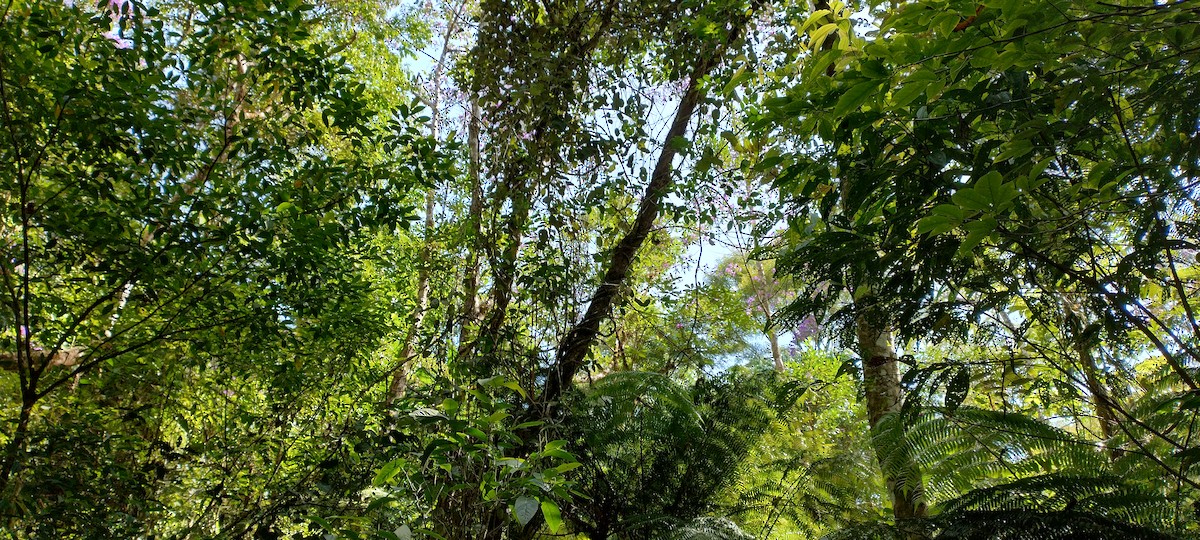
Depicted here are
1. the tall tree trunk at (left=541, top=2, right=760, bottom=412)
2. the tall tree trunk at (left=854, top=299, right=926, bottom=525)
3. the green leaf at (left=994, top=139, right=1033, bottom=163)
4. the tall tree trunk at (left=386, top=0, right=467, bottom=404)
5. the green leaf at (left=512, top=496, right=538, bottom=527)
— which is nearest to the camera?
the green leaf at (left=994, top=139, right=1033, bottom=163)

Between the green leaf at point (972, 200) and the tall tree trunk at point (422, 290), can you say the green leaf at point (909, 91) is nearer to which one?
the green leaf at point (972, 200)

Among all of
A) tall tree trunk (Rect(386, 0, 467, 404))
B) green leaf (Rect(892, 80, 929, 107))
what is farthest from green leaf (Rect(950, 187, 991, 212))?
tall tree trunk (Rect(386, 0, 467, 404))

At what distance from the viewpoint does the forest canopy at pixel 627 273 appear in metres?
1.32

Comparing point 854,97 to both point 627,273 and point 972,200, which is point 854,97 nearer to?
point 972,200

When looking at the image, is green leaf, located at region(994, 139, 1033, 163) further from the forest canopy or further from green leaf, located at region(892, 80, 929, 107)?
green leaf, located at region(892, 80, 929, 107)

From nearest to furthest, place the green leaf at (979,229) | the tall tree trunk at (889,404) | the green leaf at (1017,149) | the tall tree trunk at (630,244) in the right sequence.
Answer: the green leaf at (979,229)
the green leaf at (1017,149)
the tall tree trunk at (889,404)
the tall tree trunk at (630,244)

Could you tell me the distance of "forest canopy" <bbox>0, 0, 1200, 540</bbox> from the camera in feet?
4.33

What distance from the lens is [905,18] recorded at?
114 centimetres

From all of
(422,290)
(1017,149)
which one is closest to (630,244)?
(1017,149)

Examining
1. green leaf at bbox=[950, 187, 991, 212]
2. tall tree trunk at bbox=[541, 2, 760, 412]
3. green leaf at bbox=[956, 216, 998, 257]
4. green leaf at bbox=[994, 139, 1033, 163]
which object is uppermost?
tall tree trunk at bbox=[541, 2, 760, 412]

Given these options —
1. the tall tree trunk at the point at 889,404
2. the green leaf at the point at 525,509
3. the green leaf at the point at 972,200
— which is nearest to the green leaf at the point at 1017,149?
the green leaf at the point at 972,200

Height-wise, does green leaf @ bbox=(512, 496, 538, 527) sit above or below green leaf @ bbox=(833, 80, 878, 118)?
below

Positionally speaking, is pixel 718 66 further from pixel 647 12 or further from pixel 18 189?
pixel 18 189

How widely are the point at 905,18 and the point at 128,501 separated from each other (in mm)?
2845
